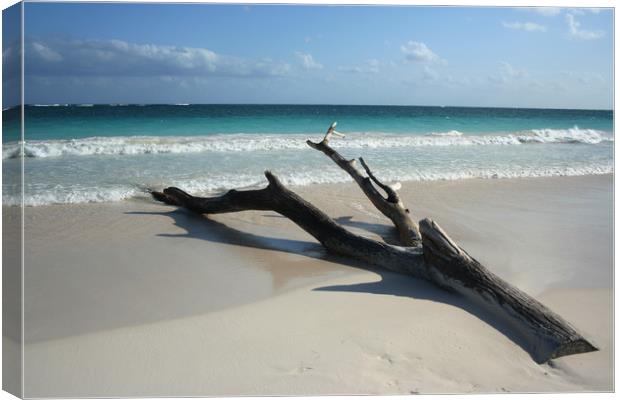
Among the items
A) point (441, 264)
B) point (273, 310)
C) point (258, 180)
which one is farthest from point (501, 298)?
point (258, 180)

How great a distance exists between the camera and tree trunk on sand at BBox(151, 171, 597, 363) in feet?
11.6

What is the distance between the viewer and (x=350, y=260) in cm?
525

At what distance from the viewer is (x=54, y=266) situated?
4895 mm

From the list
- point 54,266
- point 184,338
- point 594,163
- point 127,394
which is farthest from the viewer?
point 594,163

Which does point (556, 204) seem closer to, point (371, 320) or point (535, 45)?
point (535, 45)

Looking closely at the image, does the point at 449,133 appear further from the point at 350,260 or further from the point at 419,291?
the point at 419,291

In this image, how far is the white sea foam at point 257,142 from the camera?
12.3 m

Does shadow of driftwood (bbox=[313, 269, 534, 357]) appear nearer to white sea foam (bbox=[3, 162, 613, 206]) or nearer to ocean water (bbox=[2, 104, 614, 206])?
ocean water (bbox=[2, 104, 614, 206])

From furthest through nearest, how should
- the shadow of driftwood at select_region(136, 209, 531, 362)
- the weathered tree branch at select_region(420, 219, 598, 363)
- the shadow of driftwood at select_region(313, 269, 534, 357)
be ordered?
the shadow of driftwood at select_region(136, 209, 531, 362) → the shadow of driftwood at select_region(313, 269, 534, 357) → the weathered tree branch at select_region(420, 219, 598, 363)

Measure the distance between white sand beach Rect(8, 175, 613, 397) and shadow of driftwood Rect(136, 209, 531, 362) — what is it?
2 centimetres

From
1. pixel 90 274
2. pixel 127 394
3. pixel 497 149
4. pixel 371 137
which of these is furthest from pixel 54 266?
pixel 371 137

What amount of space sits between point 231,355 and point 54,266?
2377 mm

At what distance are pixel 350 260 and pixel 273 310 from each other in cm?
137

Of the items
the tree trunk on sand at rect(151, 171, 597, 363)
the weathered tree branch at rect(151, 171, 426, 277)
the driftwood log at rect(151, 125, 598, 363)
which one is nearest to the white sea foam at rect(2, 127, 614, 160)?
the weathered tree branch at rect(151, 171, 426, 277)
